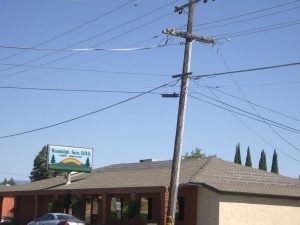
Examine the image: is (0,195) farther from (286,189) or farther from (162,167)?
(286,189)

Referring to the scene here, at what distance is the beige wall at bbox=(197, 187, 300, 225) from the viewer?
27.6m

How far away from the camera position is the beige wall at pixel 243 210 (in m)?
27.6

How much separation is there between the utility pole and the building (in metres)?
4.97

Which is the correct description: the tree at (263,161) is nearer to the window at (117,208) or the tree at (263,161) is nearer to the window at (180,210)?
the window at (117,208)

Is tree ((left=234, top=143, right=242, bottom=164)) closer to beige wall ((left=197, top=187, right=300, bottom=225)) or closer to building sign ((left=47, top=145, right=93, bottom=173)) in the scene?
building sign ((left=47, top=145, right=93, bottom=173))

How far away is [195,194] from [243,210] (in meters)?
2.71

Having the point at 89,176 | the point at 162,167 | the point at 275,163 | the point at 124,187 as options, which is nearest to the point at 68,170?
the point at 89,176

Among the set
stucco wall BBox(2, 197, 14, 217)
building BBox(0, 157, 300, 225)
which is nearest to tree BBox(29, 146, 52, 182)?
stucco wall BBox(2, 197, 14, 217)

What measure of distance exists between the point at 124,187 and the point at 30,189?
1499 cm

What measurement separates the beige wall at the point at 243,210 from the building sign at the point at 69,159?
56.7 feet

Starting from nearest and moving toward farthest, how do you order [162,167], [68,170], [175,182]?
1. [175,182]
2. [162,167]
3. [68,170]

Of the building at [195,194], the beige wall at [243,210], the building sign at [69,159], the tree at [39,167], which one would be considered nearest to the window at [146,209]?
the building at [195,194]

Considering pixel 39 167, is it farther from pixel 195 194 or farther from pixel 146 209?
pixel 195 194

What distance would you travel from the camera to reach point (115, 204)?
3994cm
